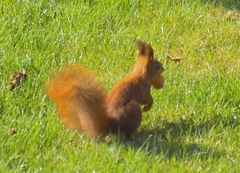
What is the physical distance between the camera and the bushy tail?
5062 millimetres

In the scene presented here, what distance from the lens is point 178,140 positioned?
5277 millimetres

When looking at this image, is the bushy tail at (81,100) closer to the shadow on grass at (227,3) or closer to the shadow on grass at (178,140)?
the shadow on grass at (178,140)

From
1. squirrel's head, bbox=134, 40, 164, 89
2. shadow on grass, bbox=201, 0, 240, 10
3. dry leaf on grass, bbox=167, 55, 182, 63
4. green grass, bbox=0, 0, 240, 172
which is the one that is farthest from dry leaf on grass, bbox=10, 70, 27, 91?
shadow on grass, bbox=201, 0, 240, 10

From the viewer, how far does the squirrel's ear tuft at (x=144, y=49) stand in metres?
5.28

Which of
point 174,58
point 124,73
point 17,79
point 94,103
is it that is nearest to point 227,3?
point 174,58

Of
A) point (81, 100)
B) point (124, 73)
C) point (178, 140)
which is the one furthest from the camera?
point (124, 73)

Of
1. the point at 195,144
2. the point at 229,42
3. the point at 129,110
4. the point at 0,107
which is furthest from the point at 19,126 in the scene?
the point at 229,42

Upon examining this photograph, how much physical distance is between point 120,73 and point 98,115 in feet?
3.46

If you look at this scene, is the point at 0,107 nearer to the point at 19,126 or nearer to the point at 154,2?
the point at 19,126

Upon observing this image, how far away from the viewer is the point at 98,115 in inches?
200

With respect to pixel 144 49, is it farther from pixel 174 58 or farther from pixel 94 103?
pixel 174 58

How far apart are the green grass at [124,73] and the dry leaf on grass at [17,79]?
0.14 feet

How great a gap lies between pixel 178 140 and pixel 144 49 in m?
0.60

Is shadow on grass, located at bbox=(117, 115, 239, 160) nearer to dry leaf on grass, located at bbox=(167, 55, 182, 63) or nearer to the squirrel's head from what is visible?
the squirrel's head
